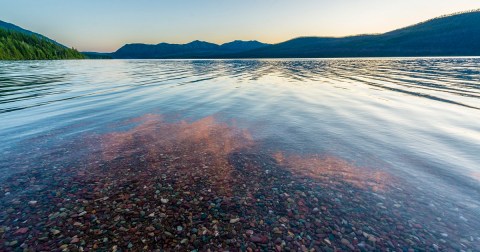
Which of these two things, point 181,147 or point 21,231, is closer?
point 21,231

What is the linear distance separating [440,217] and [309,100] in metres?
20.2

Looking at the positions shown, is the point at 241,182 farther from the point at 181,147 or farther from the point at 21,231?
the point at 21,231

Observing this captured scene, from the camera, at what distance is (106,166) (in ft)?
34.6

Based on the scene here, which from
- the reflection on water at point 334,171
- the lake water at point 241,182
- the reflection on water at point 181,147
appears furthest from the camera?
the reflection on water at point 181,147

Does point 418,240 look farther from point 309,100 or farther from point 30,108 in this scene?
point 30,108

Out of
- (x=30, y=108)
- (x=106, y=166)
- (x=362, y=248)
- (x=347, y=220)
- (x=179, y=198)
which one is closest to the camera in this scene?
(x=362, y=248)

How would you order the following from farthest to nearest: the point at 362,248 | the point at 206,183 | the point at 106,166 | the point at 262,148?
the point at 262,148, the point at 106,166, the point at 206,183, the point at 362,248

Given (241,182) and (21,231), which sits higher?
(21,231)

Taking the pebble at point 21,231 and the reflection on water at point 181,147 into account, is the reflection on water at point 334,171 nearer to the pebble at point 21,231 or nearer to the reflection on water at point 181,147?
the reflection on water at point 181,147

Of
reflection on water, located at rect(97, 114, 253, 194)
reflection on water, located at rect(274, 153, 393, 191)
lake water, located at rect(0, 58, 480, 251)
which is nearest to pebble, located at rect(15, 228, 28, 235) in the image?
lake water, located at rect(0, 58, 480, 251)

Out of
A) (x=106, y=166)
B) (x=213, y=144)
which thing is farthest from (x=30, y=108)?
(x=213, y=144)

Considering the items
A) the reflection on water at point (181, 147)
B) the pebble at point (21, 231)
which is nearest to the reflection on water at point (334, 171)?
the reflection on water at point (181, 147)

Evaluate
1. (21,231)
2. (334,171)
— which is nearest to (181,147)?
(21,231)

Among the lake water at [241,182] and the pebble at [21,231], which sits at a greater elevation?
the pebble at [21,231]
